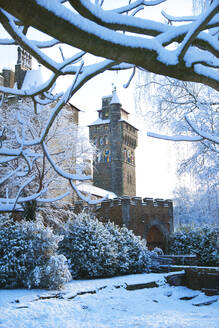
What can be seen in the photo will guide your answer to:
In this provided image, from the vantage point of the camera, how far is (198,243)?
1573 cm

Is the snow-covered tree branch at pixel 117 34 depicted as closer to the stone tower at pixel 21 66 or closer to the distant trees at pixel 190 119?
the distant trees at pixel 190 119

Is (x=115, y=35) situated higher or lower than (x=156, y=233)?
higher

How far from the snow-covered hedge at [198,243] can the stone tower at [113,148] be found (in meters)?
28.1

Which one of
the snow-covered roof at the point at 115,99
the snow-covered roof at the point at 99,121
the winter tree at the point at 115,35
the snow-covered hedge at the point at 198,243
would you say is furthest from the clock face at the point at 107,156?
the winter tree at the point at 115,35

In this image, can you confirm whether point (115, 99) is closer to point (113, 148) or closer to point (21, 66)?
point (113, 148)

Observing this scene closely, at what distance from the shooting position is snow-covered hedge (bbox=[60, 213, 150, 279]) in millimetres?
11281

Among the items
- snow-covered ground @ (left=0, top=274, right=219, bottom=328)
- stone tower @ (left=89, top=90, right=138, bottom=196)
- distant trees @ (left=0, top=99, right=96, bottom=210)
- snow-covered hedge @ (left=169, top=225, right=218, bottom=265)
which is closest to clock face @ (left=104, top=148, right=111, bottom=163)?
stone tower @ (left=89, top=90, right=138, bottom=196)

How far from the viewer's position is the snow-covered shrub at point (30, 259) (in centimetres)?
911

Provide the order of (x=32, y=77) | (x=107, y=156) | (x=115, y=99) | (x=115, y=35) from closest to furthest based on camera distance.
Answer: (x=115, y=35) < (x=32, y=77) < (x=115, y=99) < (x=107, y=156)

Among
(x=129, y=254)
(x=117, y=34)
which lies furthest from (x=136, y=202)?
(x=117, y=34)

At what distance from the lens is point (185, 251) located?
16312 millimetres

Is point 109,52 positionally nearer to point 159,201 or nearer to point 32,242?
point 32,242

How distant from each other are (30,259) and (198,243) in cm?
877

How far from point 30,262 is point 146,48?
26.5ft
